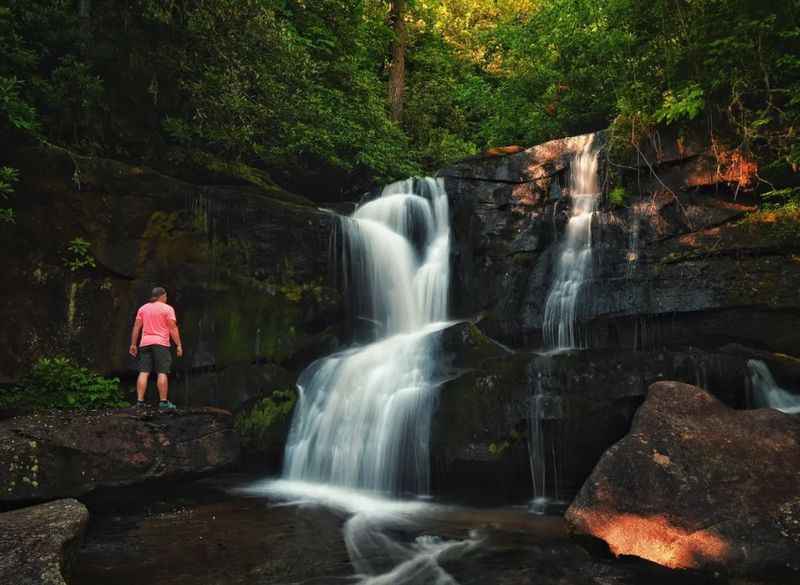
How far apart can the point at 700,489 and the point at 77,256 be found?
9545 mm

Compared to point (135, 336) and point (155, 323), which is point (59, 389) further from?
→ point (155, 323)

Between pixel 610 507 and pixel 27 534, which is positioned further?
pixel 610 507

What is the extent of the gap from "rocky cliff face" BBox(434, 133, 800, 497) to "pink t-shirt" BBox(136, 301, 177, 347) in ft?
14.2

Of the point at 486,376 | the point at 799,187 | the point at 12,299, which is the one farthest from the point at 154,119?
the point at 799,187

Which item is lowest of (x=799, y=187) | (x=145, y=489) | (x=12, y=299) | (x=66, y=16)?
(x=145, y=489)

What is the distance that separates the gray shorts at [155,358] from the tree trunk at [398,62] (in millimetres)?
14812

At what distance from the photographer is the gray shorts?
884 cm

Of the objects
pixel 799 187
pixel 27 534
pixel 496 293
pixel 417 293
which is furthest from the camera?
pixel 417 293

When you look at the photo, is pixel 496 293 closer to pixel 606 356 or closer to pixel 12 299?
pixel 606 356

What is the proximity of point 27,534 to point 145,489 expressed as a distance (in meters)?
2.89

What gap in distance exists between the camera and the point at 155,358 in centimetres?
887

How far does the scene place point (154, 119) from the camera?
38.9 ft

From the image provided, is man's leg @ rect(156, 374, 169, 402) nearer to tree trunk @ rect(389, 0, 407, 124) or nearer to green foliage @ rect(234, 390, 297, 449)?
green foliage @ rect(234, 390, 297, 449)

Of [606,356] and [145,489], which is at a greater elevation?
[606,356]
